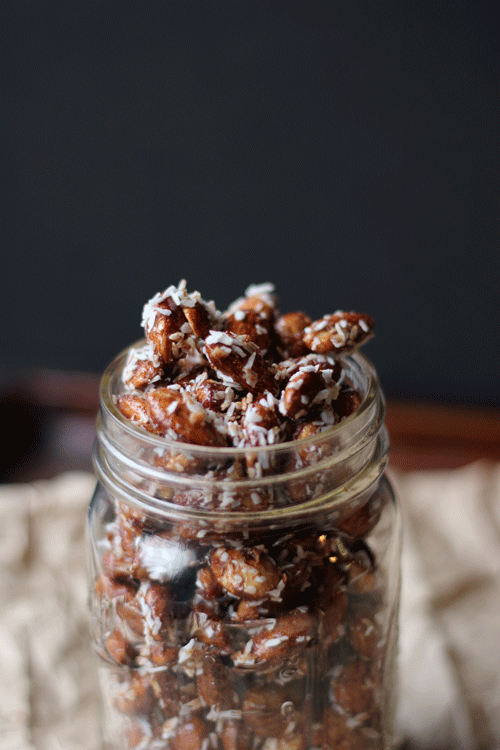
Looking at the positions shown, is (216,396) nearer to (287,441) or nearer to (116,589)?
(287,441)

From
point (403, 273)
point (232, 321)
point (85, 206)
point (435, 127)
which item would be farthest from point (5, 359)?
point (232, 321)

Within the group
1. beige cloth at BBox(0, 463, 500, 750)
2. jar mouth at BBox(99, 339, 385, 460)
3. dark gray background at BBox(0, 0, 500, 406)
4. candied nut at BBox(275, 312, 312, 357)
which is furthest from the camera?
dark gray background at BBox(0, 0, 500, 406)

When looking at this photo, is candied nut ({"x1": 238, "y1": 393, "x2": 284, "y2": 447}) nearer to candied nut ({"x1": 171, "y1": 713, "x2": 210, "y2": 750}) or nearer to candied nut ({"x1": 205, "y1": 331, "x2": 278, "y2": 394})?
candied nut ({"x1": 205, "y1": 331, "x2": 278, "y2": 394})

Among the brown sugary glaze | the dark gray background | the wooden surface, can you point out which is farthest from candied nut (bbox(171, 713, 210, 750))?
the dark gray background

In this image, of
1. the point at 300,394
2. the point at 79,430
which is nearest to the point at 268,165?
the point at 79,430

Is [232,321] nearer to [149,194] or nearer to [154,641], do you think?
[154,641]

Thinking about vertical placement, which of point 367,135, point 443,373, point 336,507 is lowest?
point 443,373
